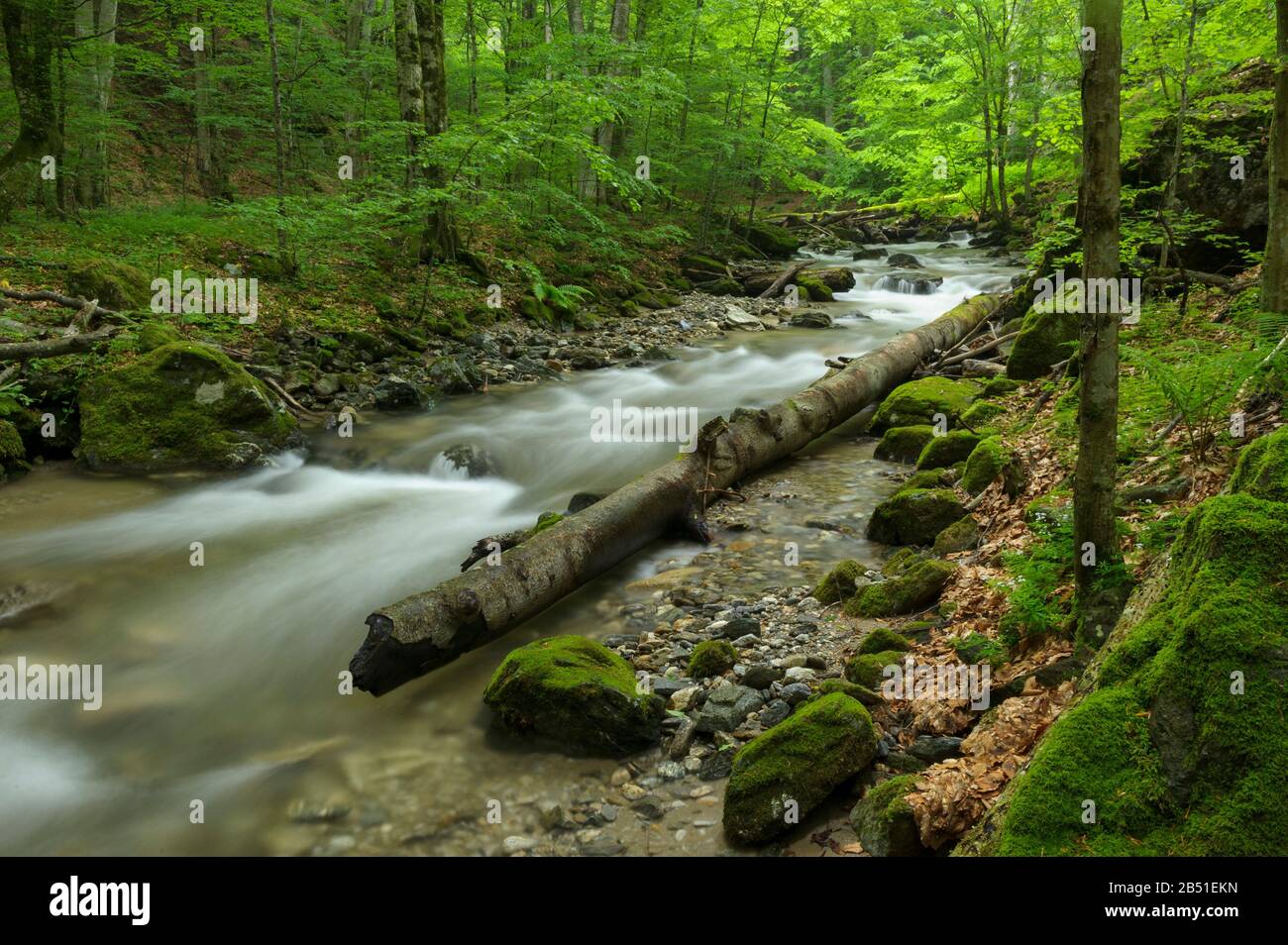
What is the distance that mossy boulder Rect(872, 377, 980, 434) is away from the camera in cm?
966

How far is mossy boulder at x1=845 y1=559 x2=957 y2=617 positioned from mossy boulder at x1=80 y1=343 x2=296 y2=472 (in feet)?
24.5

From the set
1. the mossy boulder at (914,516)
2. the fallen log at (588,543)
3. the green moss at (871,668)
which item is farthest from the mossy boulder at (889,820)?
the mossy boulder at (914,516)

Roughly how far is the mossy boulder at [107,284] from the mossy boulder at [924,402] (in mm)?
10626

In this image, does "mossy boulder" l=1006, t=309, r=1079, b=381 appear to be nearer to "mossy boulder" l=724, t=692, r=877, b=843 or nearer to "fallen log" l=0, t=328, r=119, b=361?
"mossy boulder" l=724, t=692, r=877, b=843

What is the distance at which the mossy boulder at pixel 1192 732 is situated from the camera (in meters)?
2.22

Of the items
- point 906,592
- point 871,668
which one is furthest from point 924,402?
point 871,668

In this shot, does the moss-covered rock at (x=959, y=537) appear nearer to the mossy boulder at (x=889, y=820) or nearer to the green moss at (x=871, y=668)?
the green moss at (x=871, y=668)

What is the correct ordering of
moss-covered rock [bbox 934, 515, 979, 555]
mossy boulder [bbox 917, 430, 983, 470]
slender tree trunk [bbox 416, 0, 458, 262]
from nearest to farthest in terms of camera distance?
moss-covered rock [bbox 934, 515, 979, 555], mossy boulder [bbox 917, 430, 983, 470], slender tree trunk [bbox 416, 0, 458, 262]

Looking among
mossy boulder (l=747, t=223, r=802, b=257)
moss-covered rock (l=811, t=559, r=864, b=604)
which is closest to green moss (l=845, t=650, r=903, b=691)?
moss-covered rock (l=811, t=559, r=864, b=604)

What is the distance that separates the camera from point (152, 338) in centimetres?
984
